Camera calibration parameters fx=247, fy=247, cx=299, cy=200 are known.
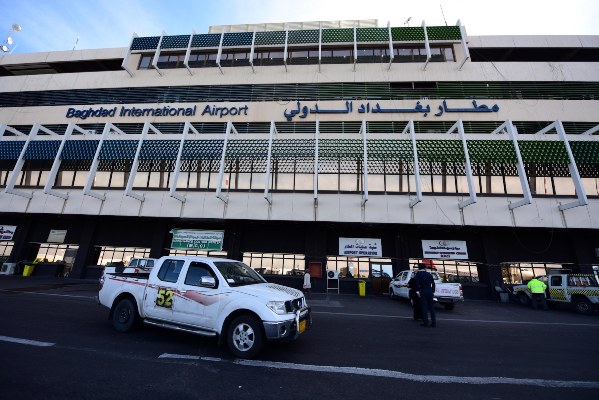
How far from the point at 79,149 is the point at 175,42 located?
13.5m

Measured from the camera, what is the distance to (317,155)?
15.7 meters

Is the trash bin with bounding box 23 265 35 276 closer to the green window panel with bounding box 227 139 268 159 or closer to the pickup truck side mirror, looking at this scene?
the green window panel with bounding box 227 139 268 159

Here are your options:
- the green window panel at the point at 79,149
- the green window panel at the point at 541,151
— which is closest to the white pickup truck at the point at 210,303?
the green window panel at the point at 79,149

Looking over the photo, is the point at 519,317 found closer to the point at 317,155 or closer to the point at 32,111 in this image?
the point at 317,155

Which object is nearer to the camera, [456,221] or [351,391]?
[351,391]

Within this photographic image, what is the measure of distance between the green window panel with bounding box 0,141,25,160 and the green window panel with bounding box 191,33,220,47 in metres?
15.8

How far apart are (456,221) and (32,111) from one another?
34.7 meters

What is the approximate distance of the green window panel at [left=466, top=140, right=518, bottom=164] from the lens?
15414mm

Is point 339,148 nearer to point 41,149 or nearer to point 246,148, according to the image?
point 246,148

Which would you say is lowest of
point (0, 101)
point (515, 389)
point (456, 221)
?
point (515, 389)

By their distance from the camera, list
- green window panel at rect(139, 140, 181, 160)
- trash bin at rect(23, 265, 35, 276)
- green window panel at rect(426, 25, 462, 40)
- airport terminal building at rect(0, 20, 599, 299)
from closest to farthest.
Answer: airport terminal building at rect(0, 20, 599, 299), green window panel at rect(139, 140, 181, 160), trash bin at rect(23, 265, 35, 276), green window panel at rect(426, 25, 462, 40)

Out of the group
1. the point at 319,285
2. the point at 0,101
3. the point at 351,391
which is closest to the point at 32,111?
the point at 0,101

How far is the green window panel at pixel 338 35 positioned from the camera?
73.0 ft

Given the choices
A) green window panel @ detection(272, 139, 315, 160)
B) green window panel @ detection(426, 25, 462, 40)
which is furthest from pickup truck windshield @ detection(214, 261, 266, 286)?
green window panel @ detection(426, 25, 462, 40)
